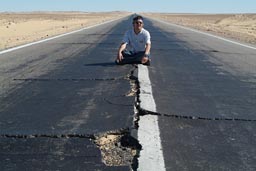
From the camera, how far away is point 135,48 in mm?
12914

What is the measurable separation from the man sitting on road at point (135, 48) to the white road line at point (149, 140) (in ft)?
14.6

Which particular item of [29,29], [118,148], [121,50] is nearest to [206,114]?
[118,148]

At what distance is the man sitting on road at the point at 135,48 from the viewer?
12672 millimetres

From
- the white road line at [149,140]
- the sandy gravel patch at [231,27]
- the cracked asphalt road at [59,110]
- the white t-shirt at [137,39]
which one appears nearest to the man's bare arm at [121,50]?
the white t-shirt at [137,39]

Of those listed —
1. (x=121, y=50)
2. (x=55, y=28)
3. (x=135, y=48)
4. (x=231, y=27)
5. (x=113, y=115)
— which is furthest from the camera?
(x=231, y=27)

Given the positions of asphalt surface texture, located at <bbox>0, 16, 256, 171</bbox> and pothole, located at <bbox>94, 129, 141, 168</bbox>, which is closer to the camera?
pothole, located at <bbox>94, 129, 141, 168</bbox>

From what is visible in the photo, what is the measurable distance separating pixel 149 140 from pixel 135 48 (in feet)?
24.6

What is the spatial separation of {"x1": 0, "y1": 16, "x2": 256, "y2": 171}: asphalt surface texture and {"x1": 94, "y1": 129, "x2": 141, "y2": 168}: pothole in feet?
0.05

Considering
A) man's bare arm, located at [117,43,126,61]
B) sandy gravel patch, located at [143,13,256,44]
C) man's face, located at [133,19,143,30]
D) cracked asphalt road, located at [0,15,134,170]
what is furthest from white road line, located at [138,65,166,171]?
sandy gravel patch, located at [143,13,256,44]

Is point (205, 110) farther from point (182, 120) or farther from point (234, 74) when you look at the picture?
point (234, 74)

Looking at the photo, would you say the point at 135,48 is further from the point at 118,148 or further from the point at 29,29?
the point at 29,29

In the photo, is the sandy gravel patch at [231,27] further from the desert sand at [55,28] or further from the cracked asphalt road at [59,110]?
the cracked asphalt road at [59,110]

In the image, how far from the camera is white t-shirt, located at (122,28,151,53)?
12.7 metres

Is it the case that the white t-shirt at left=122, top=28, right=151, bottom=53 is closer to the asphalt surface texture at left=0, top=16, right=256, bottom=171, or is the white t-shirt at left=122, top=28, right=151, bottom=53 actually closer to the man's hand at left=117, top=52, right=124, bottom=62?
the man's hand at left=117, top=52, right=124, bottom=62
